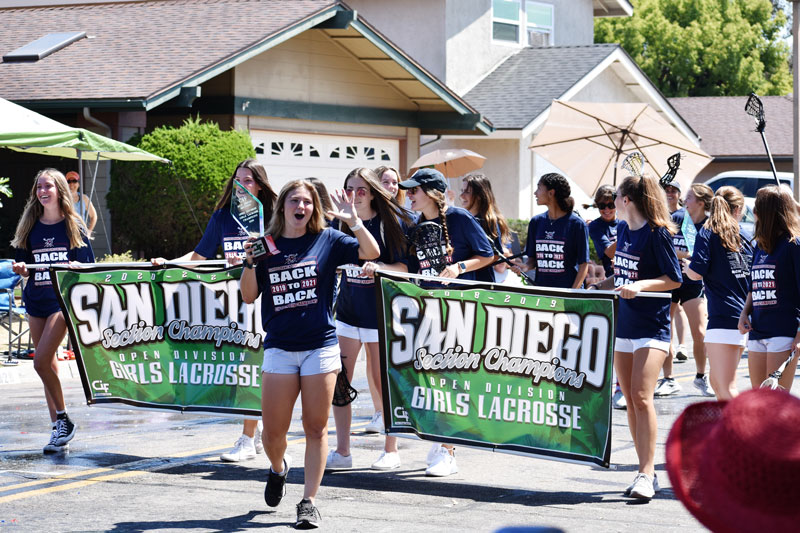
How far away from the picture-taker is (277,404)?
6.09m

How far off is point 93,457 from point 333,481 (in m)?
1.85

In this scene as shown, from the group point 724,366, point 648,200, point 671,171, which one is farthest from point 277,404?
point 671,171

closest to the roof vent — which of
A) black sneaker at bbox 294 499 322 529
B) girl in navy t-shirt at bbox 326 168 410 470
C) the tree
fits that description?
girl in navy t-shirt at bbox 326 168 410 470

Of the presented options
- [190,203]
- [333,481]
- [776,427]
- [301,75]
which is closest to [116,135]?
[190,203]

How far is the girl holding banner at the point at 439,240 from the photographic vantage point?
298 inches

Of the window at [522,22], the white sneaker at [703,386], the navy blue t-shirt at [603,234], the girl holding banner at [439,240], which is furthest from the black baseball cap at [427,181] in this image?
the window at [522,22]

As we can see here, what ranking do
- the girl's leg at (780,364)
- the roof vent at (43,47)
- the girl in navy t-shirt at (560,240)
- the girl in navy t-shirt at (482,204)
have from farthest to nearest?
1. the roof vent at (43,47)
2. the girl in navy t-shirt at (482,204)
3. the girl in navy t-shirt at (560,240)
4. the girl's leg at (780,364)

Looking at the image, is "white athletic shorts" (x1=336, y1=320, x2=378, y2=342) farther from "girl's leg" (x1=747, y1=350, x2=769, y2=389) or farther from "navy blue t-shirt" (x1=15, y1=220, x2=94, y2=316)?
"girl's leg" (x1=747, y1=350, x2=769, y2=389)

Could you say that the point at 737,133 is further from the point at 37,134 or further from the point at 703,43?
the point at 37,134

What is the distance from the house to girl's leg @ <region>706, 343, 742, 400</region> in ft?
96.5

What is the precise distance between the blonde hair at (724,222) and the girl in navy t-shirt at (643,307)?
1395mm

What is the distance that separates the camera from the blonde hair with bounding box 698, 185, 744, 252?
8211 millimetres

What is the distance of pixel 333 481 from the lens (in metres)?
7.39

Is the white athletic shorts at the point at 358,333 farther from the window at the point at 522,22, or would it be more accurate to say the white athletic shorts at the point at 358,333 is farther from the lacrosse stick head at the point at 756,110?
the window at the point at 522,22
